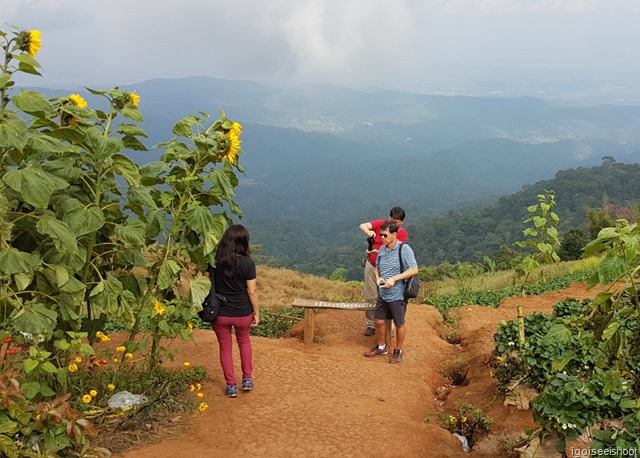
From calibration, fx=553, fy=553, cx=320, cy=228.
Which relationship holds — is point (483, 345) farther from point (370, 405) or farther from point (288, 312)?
point (288, 312)

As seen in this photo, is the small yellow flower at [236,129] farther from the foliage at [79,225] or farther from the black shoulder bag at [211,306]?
the black shoulder bag at [211,306]

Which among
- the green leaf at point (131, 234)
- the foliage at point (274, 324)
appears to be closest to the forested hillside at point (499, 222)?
the foliage at point (274, 324)

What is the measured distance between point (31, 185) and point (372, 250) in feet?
13.4

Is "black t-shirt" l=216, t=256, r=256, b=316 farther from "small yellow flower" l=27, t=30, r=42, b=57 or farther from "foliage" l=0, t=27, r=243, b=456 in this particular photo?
"small yellow flower" l=27, t=30, r=42, b=57

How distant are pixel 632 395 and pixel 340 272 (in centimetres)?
2164

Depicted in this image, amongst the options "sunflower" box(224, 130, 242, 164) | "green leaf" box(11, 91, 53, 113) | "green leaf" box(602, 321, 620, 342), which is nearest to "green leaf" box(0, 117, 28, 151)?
"green leaf" box(11, 91, 53, 113)

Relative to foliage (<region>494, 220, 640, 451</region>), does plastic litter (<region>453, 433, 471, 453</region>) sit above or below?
below

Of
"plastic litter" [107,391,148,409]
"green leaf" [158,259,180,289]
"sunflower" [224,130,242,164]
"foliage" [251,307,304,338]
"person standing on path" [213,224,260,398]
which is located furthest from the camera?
"foliage" [251,307,304,338]

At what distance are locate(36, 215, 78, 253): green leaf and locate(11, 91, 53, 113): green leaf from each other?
0.62m

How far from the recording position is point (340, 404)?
15.1ft

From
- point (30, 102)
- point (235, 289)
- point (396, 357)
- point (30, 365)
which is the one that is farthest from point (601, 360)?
point (396, 357)

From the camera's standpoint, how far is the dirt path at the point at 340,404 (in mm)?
3842

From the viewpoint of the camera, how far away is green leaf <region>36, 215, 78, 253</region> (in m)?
3.07

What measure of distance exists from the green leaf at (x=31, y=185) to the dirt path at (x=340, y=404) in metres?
1.66
